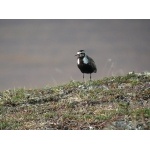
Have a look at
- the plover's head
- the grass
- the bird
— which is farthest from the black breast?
the grass

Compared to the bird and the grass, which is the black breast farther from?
the grass

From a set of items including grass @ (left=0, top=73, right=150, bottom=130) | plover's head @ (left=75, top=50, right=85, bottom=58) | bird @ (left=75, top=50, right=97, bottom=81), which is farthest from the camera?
bird @ (left=75, top=50, right=97, bottom=81)

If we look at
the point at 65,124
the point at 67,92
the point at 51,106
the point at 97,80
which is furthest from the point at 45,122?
the point at 97,80

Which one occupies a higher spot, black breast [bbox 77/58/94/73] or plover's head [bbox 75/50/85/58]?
plover's head [bbox 75/50/85/58]

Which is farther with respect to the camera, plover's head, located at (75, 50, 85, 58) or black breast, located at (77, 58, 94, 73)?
black breast, located at (77, 58, 94, 73)

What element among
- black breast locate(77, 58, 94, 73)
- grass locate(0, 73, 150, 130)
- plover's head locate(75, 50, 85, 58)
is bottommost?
grass locate(0, 73, 150, 130)

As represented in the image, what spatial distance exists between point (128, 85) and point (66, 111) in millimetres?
2180

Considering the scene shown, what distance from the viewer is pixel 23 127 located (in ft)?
33.4

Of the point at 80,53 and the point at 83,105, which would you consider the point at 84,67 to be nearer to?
the point at 80,53

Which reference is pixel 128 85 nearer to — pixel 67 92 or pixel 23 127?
pixel 67 92

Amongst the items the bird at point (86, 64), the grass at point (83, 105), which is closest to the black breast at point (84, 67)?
the bird at point (86, 64)

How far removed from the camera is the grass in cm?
1006

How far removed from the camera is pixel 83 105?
1129 cm
